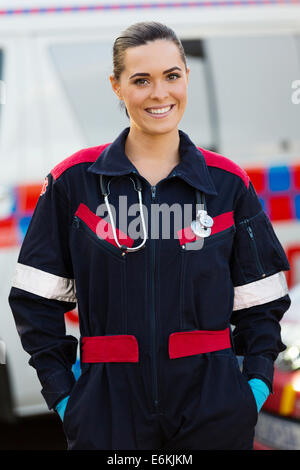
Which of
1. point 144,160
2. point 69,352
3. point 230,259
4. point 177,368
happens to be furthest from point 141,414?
point 144,160

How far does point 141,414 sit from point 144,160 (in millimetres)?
624

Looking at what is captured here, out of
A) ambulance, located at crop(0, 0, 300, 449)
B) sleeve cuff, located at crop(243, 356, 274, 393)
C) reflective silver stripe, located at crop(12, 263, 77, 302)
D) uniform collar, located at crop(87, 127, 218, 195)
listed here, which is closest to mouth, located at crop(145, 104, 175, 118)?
uniform collar, located at crop(87, 127, 218, 195)

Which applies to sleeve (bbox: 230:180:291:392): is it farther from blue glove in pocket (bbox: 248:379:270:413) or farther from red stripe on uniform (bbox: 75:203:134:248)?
red stripe on uniform (bbox: 75:203:134:248)

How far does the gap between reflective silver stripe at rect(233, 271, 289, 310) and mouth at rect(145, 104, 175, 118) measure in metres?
0.48

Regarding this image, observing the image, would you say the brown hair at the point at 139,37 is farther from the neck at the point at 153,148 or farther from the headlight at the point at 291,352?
the headlight at the point at 291,352

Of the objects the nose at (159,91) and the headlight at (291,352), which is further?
the headlight at (291,352)

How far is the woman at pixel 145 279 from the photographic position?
1.66 meters

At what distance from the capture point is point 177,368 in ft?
5.48

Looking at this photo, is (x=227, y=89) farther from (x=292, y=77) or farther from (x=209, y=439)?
(x=209, y=439)

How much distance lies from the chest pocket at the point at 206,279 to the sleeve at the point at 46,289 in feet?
1.00

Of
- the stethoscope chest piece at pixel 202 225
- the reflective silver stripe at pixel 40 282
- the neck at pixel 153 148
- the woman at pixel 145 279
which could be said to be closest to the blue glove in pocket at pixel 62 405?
the woman at pixel 145 279

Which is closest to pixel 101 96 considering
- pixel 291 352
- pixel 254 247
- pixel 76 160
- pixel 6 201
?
pixel 6 201

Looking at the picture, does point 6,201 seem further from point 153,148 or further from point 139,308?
point 139,308

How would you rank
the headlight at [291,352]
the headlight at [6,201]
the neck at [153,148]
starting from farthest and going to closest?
the headlight at [6,201] < the headlight at [291,352] < the neck at [153,148]
